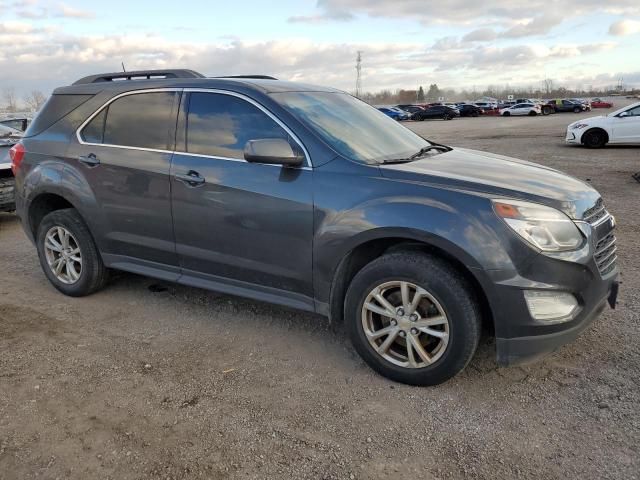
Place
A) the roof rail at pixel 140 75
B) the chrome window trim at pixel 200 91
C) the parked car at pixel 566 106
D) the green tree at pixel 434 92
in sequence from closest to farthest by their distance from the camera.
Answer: the chrome window trim at pixel 200 91 → the roof rail at pixel 140 75 → the parked car at pixel 566 106 → the green tree at pixel 434 92

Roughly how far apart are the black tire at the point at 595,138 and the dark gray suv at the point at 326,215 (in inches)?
533

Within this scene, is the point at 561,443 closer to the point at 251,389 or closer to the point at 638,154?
the point at 251,389

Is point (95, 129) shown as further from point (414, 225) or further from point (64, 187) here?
point (414, 225)

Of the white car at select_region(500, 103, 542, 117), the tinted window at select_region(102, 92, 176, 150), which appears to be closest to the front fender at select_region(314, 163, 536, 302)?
the tinted window at select_region(102, 92, 176, 150)

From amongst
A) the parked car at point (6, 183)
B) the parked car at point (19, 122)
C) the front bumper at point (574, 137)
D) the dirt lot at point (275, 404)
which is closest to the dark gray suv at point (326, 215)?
the dirt lot at point (275, 404)

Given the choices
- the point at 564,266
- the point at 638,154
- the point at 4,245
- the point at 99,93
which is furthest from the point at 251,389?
the point at 638,154

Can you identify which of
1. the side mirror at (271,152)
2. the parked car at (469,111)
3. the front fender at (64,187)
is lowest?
the parked car at (469,111)

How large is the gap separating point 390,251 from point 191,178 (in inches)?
60.4

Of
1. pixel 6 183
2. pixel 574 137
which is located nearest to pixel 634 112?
pixel 574 137

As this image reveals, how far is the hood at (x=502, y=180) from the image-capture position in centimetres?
304

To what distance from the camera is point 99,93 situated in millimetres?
4438

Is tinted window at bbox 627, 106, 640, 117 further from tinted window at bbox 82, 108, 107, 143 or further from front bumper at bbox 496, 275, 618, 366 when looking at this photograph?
tinted window at bbox 82, 108, 107, 143

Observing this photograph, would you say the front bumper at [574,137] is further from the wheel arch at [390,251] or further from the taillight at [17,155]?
the taillight at [17,155]

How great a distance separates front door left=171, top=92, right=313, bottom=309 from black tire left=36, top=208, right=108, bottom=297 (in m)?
1.07
